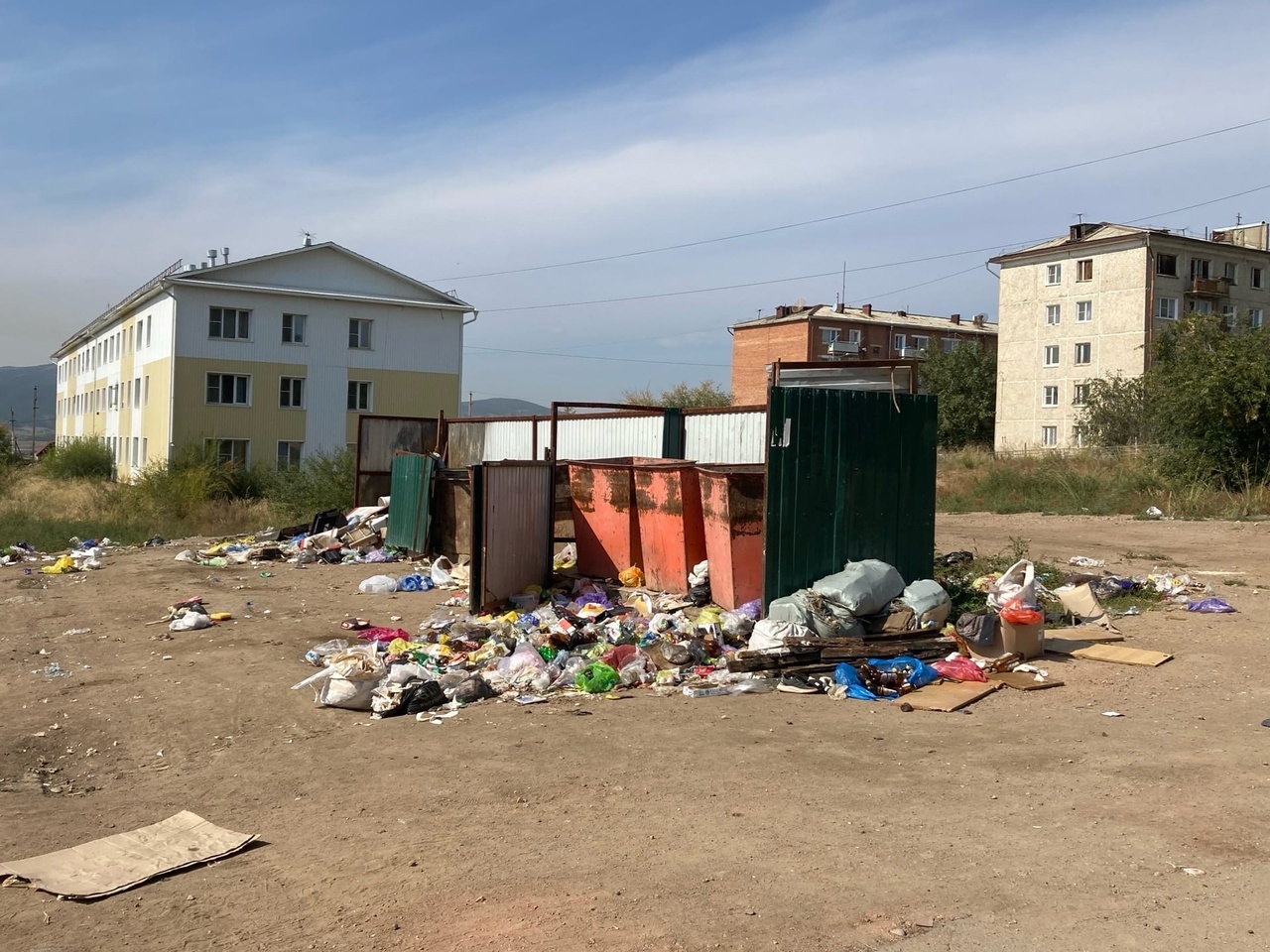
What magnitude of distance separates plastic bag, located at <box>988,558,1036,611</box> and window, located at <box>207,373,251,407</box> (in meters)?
32.6

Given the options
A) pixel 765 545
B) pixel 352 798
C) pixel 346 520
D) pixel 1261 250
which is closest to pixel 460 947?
pixel 352 798

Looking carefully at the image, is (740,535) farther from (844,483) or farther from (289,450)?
(289,450)

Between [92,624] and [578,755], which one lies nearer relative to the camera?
[578,755]

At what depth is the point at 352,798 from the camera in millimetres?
5301

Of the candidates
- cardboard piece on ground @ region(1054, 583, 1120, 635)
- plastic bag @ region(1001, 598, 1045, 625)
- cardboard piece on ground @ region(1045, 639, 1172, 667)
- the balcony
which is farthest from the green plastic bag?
the balcony

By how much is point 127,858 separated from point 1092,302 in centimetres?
5340

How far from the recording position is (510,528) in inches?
436

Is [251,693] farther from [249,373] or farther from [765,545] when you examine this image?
[249,373]

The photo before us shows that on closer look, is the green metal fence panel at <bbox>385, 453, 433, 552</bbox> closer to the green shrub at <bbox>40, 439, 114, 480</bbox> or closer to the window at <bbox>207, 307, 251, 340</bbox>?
the window at <bbox>207, 307, 251, 340</bbox>

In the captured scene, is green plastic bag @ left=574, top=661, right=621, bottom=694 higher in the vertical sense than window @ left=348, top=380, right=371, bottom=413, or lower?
lower

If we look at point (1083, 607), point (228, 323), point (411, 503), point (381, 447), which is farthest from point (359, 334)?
point (1083, 607)

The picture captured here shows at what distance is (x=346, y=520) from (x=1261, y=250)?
51.8 meters

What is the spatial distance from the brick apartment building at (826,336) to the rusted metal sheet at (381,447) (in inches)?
1913

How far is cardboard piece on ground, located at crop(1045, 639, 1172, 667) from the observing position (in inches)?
313
